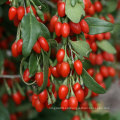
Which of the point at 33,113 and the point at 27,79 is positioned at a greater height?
the point at 27,79

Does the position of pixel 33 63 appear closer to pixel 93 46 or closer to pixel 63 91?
pixel 63 91

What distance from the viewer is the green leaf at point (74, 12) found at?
138 centimetres

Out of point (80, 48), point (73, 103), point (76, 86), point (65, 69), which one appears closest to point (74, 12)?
point (80, 48)

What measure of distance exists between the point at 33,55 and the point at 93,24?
0.50 meters

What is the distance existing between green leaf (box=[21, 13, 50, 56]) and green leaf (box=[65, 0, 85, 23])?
19cm

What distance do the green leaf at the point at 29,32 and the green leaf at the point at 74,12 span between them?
19 centimetres

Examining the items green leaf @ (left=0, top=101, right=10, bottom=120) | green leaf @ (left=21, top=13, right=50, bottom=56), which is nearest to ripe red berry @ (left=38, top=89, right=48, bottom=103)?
green leaf @ (left=21, top=13, right=50, bottom=56)

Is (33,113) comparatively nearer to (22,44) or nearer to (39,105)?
(39,105)

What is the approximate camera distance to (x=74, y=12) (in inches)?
55.6

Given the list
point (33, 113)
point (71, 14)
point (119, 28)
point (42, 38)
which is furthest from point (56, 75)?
point (33, 113)

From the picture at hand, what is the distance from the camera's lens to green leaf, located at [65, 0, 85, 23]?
138cm

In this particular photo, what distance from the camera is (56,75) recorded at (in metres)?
1.52

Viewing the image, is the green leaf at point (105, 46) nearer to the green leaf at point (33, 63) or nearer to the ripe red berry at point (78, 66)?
the ripe red berry at point (78, 66)

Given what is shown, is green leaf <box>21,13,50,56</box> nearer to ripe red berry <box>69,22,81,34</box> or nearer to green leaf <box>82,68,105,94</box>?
ripe red berry <box>69,22,81,34</box>
